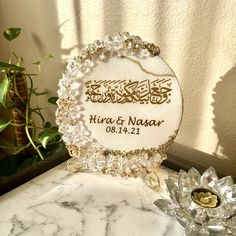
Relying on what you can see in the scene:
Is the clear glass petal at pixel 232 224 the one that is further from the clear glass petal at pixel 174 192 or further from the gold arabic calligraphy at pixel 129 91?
the gold arabic calligraphy at pixel 129 91

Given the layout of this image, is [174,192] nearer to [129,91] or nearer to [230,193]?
[230,193]

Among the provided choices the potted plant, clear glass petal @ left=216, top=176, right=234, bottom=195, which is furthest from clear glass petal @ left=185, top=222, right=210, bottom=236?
the potted plant

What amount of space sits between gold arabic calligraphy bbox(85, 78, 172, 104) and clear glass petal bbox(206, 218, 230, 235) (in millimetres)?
259

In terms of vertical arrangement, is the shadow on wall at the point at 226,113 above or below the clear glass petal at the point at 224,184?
above

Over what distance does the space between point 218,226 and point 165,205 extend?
0.12 meters

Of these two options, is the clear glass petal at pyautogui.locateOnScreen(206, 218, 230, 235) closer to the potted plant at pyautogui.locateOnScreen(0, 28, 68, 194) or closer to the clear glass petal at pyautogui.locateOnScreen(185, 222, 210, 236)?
the clear glass petal at pyautogui.locateOnScreen(185, 222, 210, 236)

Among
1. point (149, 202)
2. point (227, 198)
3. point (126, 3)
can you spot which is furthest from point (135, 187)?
point (126, 3)

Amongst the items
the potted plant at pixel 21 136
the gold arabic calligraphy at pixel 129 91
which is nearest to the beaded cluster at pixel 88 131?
the gold arabic calligraphy at pixel 129 91

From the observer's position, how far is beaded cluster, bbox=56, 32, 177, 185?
629 mm

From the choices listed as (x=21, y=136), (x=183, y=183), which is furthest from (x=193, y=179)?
(x=21, y=136)

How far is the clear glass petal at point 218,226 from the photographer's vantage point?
56 cm

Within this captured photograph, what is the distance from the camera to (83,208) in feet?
2.16

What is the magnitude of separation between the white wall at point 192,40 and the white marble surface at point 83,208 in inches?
6.8

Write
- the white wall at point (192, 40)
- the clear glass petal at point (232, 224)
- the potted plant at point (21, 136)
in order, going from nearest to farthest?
the clear glass petal at point (232, 224) < the white wall at point (192, 40) < the potted plant at point (21, 136)
